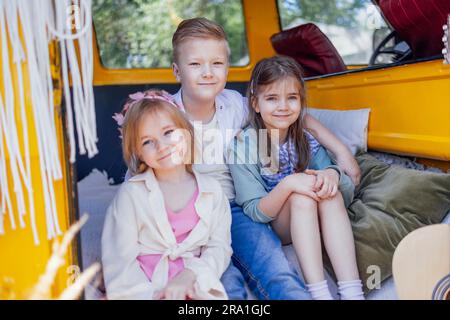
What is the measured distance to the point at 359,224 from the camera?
1915mm

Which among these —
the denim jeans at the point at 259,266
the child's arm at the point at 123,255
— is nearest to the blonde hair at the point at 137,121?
the child's arm at the point at 123,255

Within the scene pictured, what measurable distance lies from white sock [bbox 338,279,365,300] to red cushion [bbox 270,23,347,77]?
1.73 m

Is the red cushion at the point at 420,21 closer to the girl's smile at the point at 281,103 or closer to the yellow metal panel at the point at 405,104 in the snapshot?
the yellow metal panel at the point at 405,104

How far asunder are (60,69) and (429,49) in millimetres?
1696

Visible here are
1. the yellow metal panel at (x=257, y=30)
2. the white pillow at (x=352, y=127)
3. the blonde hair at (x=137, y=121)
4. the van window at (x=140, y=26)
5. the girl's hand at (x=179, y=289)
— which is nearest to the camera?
the girl's hand at (x=179, y=289)

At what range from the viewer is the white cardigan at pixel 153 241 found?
1.49m

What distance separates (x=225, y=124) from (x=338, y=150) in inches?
18.8

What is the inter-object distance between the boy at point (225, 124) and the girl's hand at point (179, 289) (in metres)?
0.18

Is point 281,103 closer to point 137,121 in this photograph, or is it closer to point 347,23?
point 137,121

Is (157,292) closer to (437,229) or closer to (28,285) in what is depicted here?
(28,285)

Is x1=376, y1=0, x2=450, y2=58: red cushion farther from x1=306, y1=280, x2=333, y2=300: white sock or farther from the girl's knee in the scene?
x1=306, y1=280, x2=333, y2=300: white sock

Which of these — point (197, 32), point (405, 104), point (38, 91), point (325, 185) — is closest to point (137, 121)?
point (38, 91)

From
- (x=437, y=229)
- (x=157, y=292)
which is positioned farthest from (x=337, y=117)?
(x=157, y=292)

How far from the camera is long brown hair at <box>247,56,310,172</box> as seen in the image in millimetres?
2070
